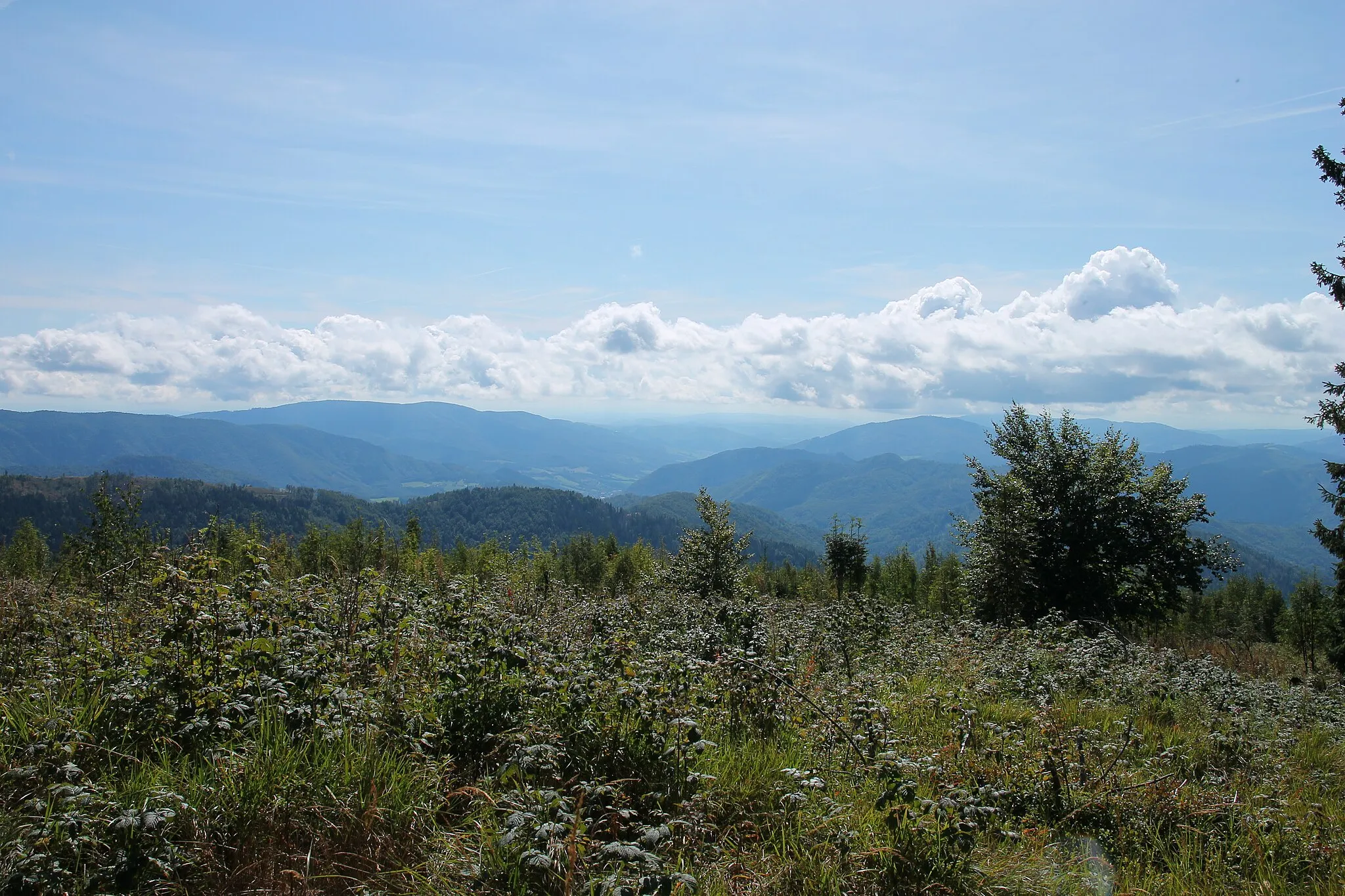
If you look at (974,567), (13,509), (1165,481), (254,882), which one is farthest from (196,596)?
(13,509)

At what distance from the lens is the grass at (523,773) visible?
3.30m

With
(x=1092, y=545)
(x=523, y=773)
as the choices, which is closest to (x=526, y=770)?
(x=523, y=773)

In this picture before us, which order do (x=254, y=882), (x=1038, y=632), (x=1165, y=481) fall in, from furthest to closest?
(x=1165, y=481)
(x=1038, y=632)
(x=254, y=882)

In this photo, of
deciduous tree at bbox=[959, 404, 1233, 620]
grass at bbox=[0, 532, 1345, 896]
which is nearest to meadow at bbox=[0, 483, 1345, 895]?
grass at bbox=[0, 532, 1345, 896]

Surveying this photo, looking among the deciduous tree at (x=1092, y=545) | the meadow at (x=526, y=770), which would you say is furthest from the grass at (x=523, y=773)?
the deciduous tree at (x=1092, y=545)

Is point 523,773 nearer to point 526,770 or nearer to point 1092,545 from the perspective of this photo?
point 526,770

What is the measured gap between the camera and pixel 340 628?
566 centimetres

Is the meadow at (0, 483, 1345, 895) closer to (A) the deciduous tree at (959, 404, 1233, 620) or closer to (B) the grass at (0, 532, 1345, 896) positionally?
(B) the grass at (0, 532, 1345, 896)

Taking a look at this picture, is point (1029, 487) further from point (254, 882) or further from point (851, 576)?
point (254, 882)

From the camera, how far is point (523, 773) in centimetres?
379

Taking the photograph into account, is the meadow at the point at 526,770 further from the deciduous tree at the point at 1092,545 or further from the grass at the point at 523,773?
the deciduous tree at the point at 1092,545

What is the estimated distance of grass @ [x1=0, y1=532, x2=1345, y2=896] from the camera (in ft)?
10.8

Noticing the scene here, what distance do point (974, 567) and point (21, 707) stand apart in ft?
80.2

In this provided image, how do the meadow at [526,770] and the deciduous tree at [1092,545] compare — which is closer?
the meadow at [526,770]
